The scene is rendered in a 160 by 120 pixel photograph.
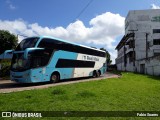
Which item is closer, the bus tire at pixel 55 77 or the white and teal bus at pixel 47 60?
the white and teal bus at pixel 47 60

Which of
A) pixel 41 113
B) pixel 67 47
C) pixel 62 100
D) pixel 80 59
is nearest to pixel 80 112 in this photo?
pixel 41 113

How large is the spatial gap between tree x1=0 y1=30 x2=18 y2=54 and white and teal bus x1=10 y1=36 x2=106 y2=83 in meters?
21.1

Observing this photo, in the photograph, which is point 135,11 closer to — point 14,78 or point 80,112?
point 14,78

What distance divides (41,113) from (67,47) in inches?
556

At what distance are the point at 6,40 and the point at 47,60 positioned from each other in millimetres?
24826

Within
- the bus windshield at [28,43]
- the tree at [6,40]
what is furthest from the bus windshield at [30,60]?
the tree at [6,40]

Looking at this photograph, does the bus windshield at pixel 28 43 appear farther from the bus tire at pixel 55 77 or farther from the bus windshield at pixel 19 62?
the bus tire at pixel 55 77

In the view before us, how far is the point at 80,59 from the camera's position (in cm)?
2469

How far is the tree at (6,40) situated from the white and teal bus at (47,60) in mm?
21073

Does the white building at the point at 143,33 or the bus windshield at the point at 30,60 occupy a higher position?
the white building at the point at 143,33

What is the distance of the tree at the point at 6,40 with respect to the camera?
138 feet

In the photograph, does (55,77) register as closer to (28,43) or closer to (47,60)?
(47,60)

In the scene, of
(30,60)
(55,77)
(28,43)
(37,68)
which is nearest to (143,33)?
(55,77)

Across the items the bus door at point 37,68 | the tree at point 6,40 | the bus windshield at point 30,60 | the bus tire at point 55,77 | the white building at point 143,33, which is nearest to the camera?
the bus windshield at point 30,60
